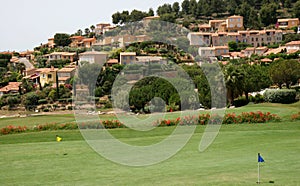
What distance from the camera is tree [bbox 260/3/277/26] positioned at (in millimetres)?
105000

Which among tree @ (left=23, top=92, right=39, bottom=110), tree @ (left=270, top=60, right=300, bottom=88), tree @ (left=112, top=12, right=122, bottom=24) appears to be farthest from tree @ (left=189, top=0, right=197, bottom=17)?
tree @ (left=270, top=60, right=300, bottom=88)

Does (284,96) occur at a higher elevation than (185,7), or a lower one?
lower

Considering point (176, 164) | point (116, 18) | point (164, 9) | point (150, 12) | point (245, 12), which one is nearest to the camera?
point (176, 164)

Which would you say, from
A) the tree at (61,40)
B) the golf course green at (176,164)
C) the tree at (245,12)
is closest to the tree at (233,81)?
the golf course green at (176,164)

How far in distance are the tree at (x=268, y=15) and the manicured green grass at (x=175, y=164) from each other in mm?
86774

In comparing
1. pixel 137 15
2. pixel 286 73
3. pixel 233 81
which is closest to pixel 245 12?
pixel 137 15

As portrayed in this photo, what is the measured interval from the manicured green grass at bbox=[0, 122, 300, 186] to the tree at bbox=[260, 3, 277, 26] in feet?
285

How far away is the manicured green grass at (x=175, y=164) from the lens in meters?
12.7

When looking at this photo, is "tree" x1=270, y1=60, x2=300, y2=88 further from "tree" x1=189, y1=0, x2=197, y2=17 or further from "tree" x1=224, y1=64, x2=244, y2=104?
"tree" x1=189, y1=0, x2=197, y2=17

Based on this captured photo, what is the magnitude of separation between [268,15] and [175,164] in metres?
96.2

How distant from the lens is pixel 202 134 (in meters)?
23.1

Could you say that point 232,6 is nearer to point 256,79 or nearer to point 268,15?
point 268,15

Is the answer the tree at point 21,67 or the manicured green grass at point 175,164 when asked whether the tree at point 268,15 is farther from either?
the manicured green grass at point 175,164

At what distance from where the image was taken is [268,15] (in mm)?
105875
